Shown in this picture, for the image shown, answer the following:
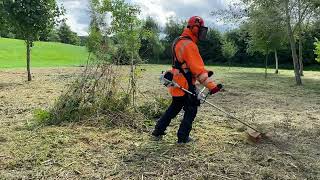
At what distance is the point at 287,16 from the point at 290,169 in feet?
55.8

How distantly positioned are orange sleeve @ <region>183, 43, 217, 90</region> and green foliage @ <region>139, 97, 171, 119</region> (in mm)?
2942

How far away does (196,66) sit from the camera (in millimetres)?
7117

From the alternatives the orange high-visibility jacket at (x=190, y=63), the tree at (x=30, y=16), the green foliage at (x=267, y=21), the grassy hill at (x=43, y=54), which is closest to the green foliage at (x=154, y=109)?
the orange high-visibility jacket at (x=190, y=63)

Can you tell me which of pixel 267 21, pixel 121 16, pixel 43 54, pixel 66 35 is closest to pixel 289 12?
pixel 267 21

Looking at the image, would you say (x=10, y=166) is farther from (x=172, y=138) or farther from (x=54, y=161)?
(x=172, y=138)

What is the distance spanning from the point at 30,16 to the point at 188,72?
13940 mm

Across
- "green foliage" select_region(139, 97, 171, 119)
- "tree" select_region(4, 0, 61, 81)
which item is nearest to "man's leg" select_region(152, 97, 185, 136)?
"green foliage" select_region(139, 97, 171, 119)

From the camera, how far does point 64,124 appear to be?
888 cm

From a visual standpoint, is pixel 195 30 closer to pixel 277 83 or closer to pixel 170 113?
pixel 170 113

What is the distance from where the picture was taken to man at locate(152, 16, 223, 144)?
7.14 m

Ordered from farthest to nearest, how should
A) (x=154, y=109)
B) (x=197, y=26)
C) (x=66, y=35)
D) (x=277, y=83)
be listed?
(x=66, y=35)
(x=277, y=83)
(x=154, y=109)
(x=197, y=26)

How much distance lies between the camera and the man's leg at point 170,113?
771 cm

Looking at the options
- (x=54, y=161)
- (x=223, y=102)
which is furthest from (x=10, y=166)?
(x=223, y=102)

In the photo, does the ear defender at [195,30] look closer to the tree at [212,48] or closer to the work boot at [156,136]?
the work boot at [156,136]
